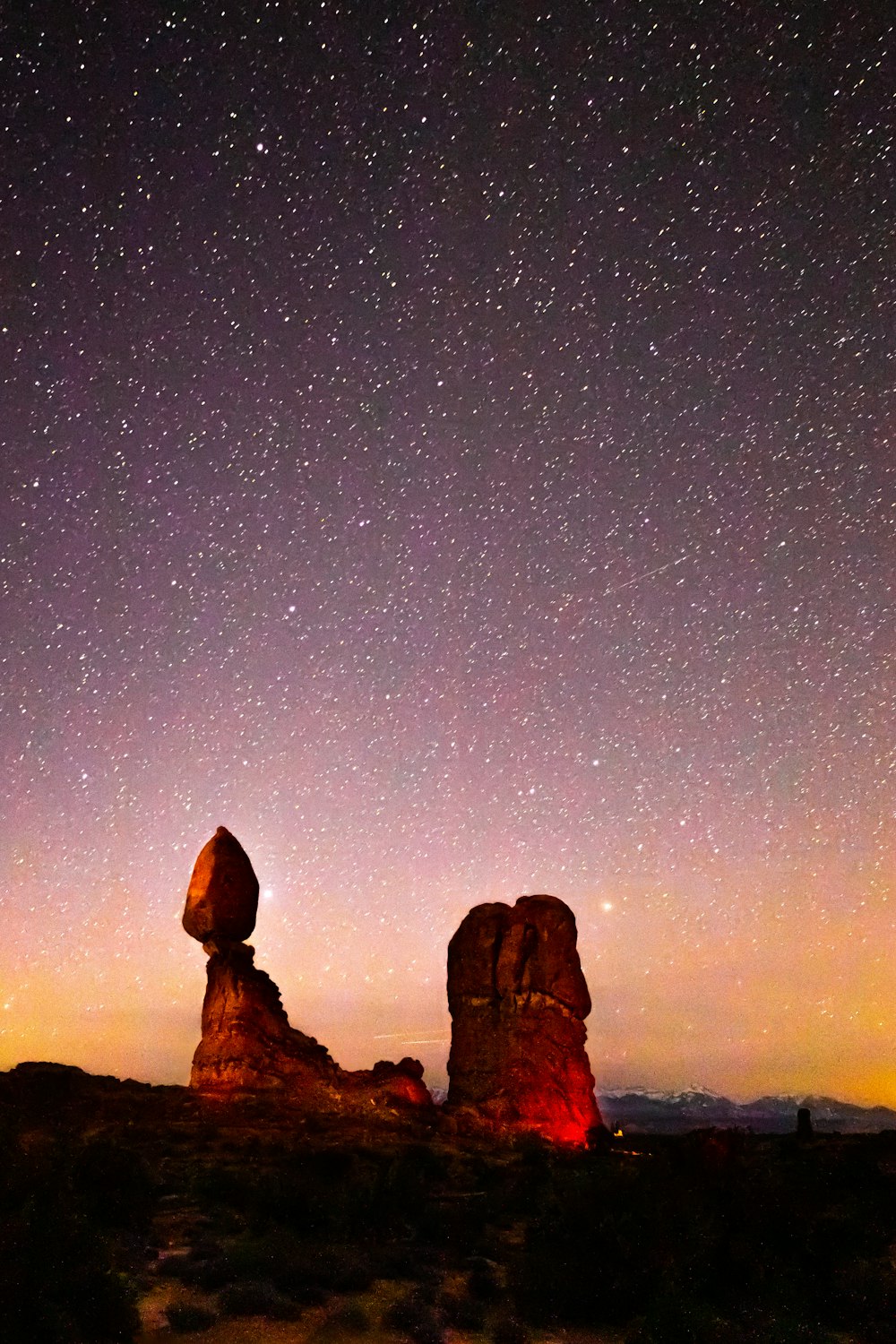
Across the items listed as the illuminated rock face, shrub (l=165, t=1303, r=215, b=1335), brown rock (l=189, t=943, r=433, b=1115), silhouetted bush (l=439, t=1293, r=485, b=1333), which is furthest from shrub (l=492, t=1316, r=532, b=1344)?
the illuminated rock face

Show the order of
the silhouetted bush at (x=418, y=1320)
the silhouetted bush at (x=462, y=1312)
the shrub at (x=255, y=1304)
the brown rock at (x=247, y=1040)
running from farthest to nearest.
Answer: the brown rock at (x=247, y=1040) < the silhouetted bush at (x=462, y=1312) < the shrub at (x=255, y=1304) < the silhouetted bush at (x=418, y=1320)

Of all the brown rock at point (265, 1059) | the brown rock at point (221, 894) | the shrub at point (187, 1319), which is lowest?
the shrub at point (187, 1319)

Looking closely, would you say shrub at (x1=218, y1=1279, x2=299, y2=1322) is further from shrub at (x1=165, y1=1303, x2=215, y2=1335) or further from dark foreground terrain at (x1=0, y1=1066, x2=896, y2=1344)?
shrub at (x1=165, y1=1303, x2=215, y2=1335)

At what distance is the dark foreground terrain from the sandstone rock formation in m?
10.1

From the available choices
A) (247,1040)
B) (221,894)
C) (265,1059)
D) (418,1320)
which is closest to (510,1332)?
A: (418,1320)

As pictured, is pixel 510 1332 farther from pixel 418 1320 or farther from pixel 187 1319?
pixel 187 1319

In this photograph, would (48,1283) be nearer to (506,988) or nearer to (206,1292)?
(206,1292)

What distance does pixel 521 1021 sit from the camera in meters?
35.4

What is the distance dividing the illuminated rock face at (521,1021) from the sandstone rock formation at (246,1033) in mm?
2284

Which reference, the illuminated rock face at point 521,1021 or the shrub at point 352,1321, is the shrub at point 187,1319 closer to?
the shrub at point 352,1321

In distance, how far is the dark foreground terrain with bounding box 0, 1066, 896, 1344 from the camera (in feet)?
33.4

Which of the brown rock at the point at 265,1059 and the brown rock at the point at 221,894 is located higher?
the brown rock at the point at 221,894

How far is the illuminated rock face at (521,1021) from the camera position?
3369 cm

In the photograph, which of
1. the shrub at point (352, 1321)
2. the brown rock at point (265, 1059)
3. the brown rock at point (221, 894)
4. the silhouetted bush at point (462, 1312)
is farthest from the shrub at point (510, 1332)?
the brown rock at point (221, 894)
